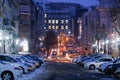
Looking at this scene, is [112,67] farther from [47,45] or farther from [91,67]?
[47,45]

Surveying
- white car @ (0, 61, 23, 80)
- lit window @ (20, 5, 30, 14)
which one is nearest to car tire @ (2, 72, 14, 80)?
white car @ (0, 61, 23, 80)

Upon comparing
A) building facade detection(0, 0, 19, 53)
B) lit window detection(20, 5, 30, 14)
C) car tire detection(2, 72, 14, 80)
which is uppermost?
lit window detection(20, 5, 30, 14)

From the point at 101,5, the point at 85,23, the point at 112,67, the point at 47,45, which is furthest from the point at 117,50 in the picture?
the point at 47,45

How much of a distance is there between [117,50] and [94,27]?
2422cm

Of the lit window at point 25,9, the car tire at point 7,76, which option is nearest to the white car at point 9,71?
the car tire at point 7,76

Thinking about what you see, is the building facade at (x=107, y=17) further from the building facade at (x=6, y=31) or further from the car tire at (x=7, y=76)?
the car tire at (x=7, y=76)

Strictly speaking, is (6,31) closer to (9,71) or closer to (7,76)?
(7,76)

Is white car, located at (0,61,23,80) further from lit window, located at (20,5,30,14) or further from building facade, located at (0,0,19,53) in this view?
lit window, located at (20,5,30,14)

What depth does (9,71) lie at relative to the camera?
27266mm

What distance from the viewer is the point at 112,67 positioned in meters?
36.8

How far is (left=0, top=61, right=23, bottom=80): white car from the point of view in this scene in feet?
89.0

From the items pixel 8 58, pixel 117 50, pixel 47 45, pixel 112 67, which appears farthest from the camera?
pixel 47 45

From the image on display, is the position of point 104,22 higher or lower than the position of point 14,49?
higher

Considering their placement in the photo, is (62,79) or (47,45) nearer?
(62,79)
